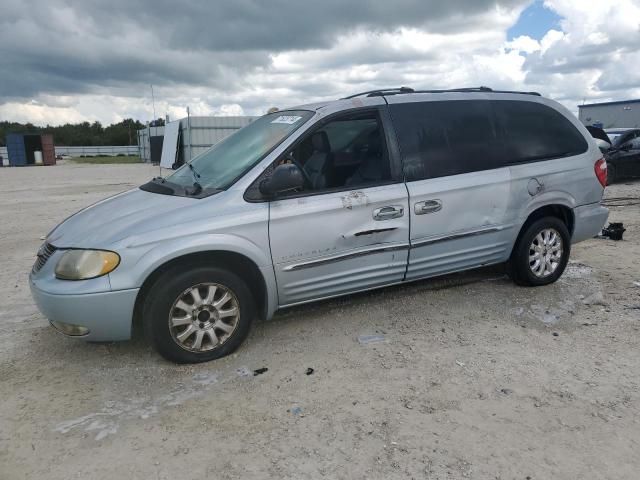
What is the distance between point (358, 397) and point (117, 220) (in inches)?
79.6

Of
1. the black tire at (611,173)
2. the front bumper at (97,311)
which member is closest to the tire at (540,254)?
the front bumper at (97,311)

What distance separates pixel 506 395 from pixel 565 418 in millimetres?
348

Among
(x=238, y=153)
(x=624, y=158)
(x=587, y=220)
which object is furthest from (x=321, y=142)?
(x=624, y=158)

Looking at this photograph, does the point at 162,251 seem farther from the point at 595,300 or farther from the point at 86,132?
the point at 86,132

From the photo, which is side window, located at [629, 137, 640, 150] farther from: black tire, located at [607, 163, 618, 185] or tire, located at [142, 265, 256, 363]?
tire, located at [142, 265, 256, 363]

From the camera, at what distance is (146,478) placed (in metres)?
2.46

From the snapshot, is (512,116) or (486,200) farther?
(512,116)

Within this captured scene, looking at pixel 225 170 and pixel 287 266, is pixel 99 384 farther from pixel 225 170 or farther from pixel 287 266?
pixel 225 170

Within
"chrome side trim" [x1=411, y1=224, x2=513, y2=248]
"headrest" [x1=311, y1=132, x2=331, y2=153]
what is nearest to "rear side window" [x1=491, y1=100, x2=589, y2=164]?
"chrome side trim" [x1=411, y1=224, x2=513, y2=248]

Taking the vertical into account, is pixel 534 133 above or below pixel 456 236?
above

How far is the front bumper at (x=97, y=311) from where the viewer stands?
10.7 ft

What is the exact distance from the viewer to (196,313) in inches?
138

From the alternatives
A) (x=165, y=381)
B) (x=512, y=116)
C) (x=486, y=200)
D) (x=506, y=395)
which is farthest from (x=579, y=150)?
(x=165, y=381)

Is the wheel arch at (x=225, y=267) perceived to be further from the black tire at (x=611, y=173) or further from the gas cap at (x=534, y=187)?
the black tire at (x=611, y=173)
